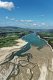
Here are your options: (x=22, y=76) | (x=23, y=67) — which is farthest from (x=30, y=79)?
(x=23, y=67)

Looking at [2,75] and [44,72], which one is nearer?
[2,75]

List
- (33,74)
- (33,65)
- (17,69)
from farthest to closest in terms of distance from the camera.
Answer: (33,65) < (17,69) < (33,74)

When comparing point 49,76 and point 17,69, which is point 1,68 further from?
point 49,76

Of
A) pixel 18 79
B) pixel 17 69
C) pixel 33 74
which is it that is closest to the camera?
pixel 18 79

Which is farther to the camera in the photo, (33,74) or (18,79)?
(33,74)

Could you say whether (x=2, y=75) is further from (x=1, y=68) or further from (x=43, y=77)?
(x=43, y=77)

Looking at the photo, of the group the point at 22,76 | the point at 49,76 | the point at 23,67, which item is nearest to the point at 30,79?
the point at 22,76

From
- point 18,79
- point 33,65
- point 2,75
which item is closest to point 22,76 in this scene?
point 18,79

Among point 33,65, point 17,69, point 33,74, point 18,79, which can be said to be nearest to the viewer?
point 18,79
